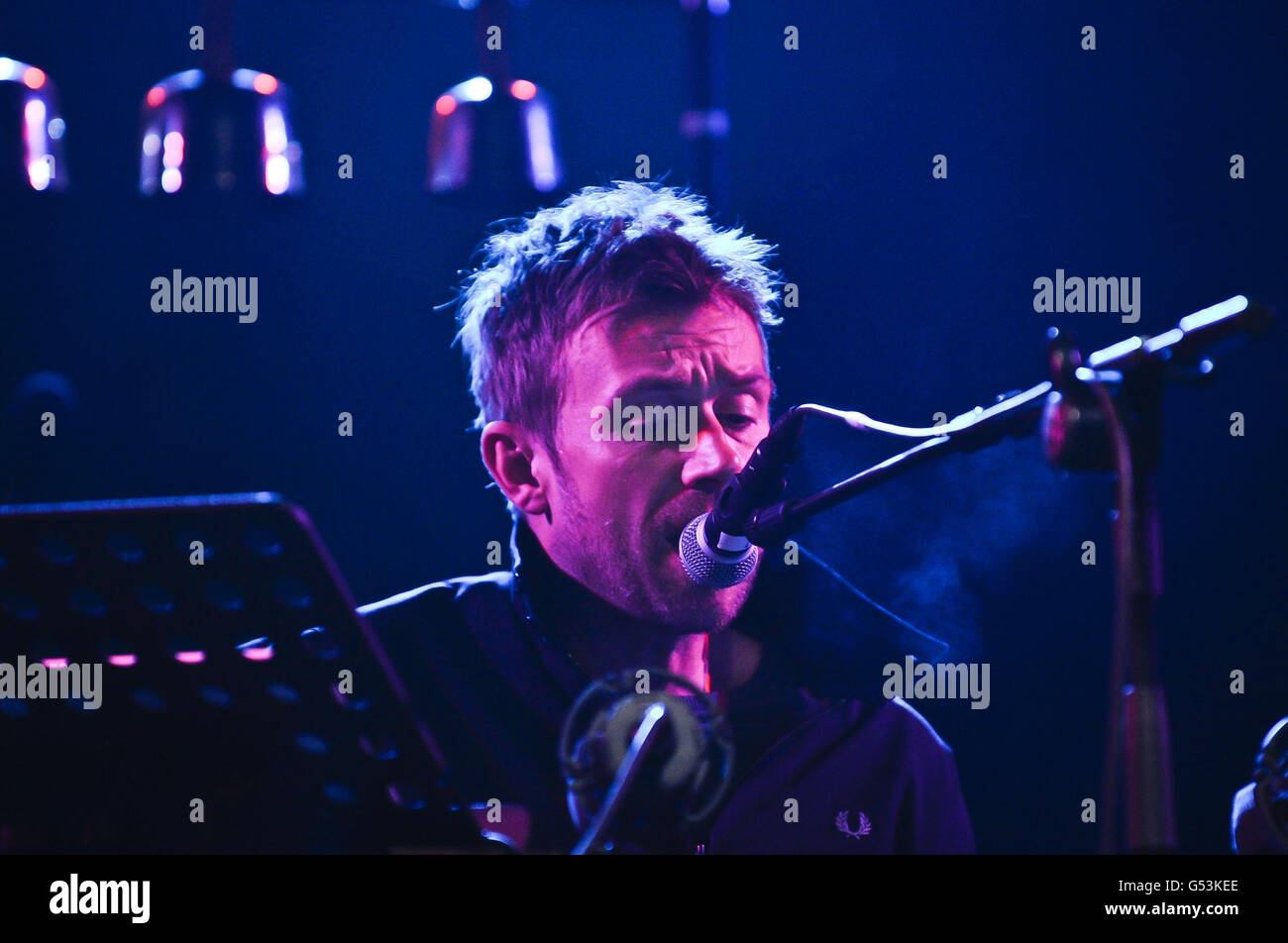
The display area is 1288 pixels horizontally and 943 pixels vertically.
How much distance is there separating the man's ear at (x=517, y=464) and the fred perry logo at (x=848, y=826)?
882 mm

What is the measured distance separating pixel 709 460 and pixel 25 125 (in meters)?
1.54

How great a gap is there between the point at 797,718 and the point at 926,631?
0.36 metres

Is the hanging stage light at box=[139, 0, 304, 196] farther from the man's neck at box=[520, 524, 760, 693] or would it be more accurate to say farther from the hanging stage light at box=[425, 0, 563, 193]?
the man's neck at box=[520, 524, 760, 693]

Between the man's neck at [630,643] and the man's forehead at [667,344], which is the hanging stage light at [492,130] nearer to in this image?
the man's forehead at [667,344]

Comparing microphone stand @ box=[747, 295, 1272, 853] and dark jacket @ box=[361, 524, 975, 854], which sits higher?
microphone stand @ box=[747, 295, 1272, 853]

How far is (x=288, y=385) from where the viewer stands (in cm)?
262

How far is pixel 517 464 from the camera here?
8.49ft

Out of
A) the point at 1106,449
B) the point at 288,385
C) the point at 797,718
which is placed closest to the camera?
the point at 1106,449

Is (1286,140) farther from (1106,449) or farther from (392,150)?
(392,150)

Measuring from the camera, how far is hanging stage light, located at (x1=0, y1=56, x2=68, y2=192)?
235cm

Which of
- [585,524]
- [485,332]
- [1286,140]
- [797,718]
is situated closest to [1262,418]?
[1286,140]

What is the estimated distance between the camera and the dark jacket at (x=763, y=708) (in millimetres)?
2354

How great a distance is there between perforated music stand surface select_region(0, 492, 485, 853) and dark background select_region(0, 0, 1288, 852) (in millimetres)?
1061

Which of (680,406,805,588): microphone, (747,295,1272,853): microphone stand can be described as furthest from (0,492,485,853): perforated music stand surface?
(747,295,1272,853): microphone stand
